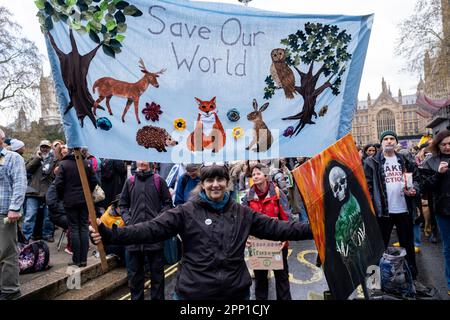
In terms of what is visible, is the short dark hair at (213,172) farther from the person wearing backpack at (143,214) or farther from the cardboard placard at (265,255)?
the person wearing backpack at (143,214)

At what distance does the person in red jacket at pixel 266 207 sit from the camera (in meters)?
4.01

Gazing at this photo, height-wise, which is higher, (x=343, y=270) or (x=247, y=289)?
(x=343, y=270)

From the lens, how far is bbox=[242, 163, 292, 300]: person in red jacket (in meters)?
4.01

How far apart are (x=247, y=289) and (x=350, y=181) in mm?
1077

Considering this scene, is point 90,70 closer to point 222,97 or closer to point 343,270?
point 222,97

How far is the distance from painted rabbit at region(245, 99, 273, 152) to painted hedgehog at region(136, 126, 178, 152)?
2.45 feet

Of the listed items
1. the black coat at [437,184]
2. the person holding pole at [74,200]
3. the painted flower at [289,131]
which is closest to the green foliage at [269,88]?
the painted flower at [289,131]

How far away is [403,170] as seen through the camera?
4598 mm

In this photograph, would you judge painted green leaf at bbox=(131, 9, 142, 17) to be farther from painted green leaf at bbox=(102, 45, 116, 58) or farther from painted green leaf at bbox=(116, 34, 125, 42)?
painted green leaf at bbox=(102, 45, 116, 58)

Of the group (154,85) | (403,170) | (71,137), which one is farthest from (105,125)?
(403,170)

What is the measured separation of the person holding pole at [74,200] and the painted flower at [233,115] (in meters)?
2.78

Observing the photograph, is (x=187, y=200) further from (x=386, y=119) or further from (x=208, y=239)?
(x=386, y=119)

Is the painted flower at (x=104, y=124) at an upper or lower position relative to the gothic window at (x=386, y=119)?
lower
